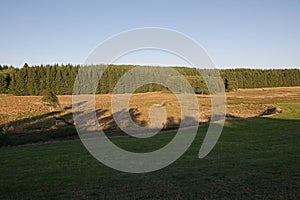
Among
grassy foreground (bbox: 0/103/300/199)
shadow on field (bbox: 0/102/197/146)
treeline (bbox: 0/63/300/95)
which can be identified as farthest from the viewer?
treeline (bbox: 0/63/300/95)

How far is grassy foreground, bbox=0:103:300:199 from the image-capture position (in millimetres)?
9500

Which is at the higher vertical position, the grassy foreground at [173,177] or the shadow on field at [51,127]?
the shadow on field at [51,127]

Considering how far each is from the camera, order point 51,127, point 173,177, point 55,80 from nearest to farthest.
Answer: point 173,177 < point 51,127 < point 55,80

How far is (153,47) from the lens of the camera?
17.0 meters

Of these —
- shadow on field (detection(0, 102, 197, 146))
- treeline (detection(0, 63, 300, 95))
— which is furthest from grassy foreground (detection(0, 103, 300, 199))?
treeline (detection(0, 63, 300, 95))

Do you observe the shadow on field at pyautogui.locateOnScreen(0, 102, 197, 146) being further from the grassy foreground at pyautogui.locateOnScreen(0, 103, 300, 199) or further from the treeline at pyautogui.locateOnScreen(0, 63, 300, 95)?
the treeline at pyautogui.locateOnScreen(0, 63, 300, 95)

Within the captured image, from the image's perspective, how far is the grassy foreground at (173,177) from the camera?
950cm

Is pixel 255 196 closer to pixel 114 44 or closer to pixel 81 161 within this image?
pixel 114 44

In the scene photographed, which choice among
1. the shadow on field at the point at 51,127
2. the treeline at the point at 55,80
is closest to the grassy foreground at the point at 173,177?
the shadow on field at the point at 51,127

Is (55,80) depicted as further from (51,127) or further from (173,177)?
(173,177)

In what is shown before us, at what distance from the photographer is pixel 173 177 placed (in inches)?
466

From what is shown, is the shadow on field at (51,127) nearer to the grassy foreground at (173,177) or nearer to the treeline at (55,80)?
the grassy foreground at (173,177)

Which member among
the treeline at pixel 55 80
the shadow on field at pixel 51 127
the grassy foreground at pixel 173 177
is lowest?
the grassy foreground at pixel 173 177

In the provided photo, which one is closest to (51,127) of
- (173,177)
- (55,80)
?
(173,177)
